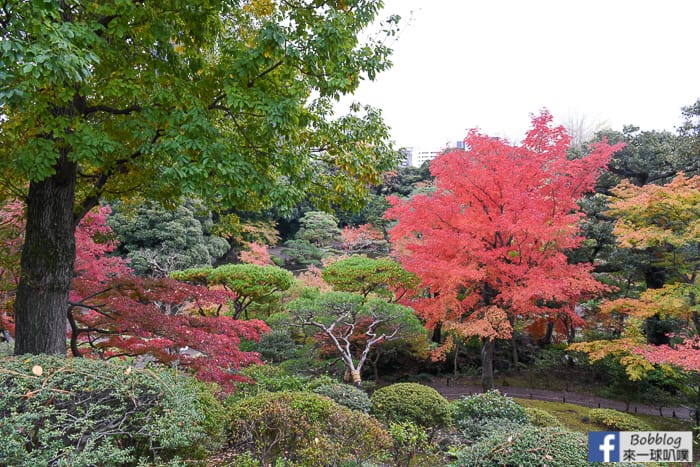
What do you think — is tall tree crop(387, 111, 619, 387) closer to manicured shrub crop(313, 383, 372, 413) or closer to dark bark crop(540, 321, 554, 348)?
manicured shrub crop(313, 383, 372, 413)

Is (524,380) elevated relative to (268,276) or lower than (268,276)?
lower

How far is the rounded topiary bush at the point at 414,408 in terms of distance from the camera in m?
5.85

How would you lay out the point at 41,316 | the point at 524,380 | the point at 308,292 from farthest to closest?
the point at 524,380, the point at 308,292, the point at 41,316

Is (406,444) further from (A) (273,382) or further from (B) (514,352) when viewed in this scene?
(B) (514,352)

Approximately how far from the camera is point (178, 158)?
3471 mm

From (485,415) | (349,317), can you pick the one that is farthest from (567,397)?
(485,415)

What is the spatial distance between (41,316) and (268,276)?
484 centimetres

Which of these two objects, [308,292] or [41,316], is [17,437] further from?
[308,292]

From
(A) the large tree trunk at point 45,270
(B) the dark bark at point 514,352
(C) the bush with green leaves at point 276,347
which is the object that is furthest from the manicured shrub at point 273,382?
(B) the dark bark at point 514,352

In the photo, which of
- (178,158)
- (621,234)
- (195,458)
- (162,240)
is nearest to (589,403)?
(621,234)

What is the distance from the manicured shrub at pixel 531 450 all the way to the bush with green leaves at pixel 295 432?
2.69 ft

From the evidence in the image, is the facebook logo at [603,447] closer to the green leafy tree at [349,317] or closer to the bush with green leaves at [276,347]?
the green leafy tree at [349,317]

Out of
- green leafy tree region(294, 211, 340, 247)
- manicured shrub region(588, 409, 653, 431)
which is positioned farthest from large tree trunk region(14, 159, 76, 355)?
green leafy tree region(294, 211, 340, 247)

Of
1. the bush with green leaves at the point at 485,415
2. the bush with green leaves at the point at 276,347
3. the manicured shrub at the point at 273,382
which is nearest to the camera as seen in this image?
the bush with green leaves at the point at 485,415
